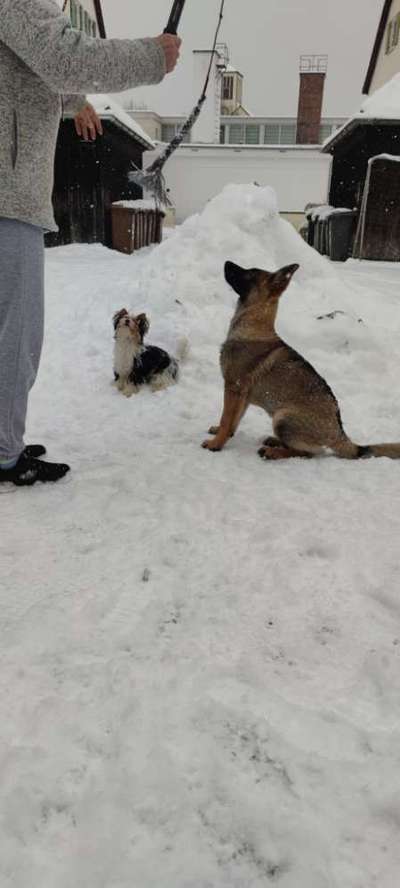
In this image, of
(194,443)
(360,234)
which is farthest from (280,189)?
(194,443)

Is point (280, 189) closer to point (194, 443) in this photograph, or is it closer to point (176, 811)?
point (194, 443)

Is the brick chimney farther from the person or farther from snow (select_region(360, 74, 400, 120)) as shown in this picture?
the person

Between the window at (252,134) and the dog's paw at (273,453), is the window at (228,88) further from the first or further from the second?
the dog's paw at (273,453)

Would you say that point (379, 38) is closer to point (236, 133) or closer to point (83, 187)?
point (236, 133)

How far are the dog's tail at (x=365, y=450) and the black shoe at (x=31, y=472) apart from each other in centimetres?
188

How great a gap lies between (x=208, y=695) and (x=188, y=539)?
1.01 m

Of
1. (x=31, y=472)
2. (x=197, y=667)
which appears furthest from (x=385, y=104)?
(x=197, y=667)

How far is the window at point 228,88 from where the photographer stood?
4056cm

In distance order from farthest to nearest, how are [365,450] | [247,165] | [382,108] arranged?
[247,165], [382,108], [365,450]

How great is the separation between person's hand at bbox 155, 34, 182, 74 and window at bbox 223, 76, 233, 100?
4519cm

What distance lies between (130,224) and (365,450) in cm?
1404

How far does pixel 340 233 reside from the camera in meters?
15.1

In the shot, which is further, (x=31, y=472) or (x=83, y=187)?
(x=83, y=187)

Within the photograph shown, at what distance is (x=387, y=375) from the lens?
231 inches
